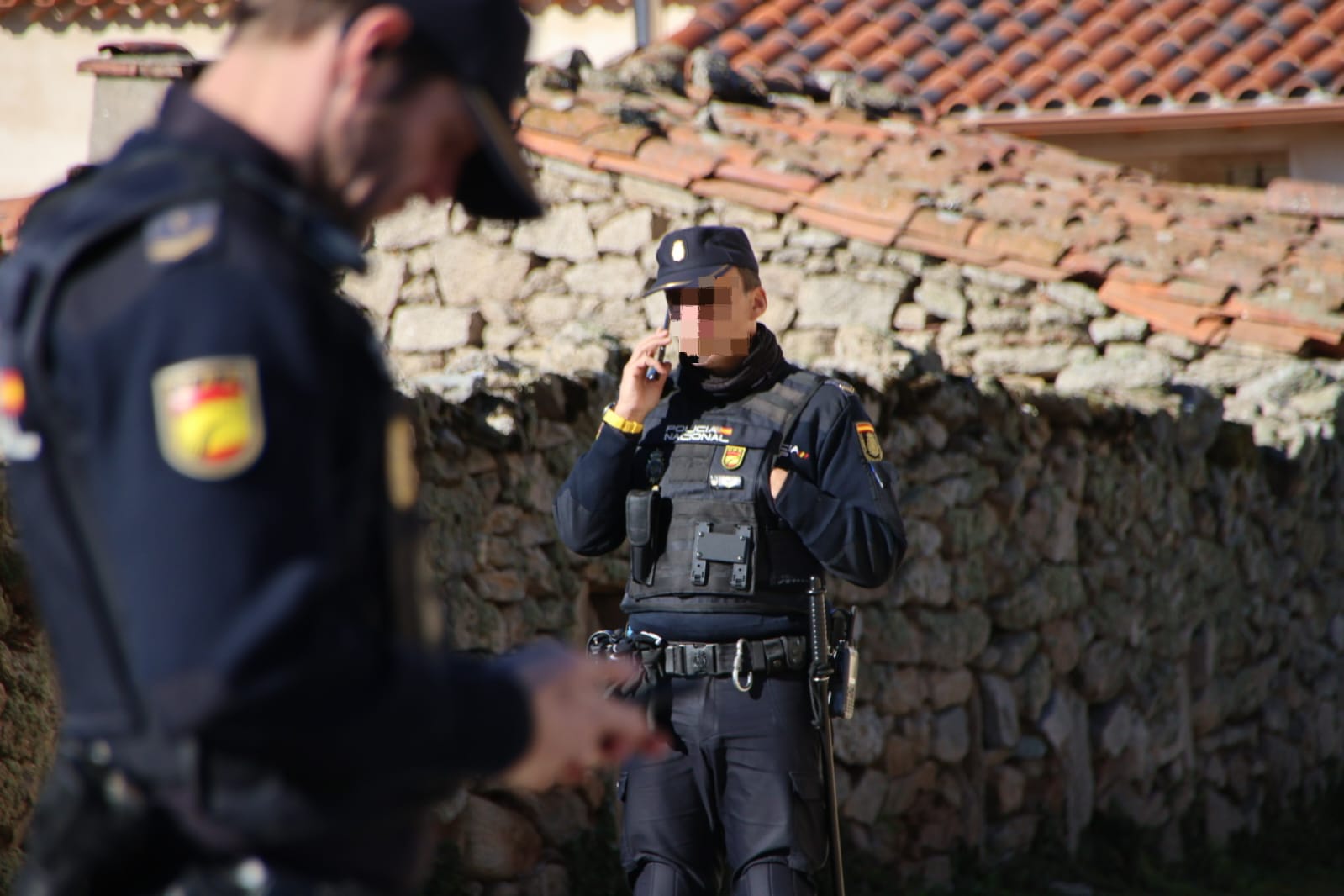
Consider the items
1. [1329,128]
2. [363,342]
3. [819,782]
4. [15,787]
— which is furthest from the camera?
[1329,128]

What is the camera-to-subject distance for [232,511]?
1.20m

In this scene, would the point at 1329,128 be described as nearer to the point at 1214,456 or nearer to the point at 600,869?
the point at 1214,456

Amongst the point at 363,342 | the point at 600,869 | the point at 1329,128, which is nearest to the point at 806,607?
the point at 600,869

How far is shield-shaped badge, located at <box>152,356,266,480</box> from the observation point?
1.19 meters

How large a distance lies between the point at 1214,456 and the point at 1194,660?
96 cm

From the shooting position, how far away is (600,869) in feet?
15.6

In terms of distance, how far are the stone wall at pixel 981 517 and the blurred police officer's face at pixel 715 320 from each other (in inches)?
40.5

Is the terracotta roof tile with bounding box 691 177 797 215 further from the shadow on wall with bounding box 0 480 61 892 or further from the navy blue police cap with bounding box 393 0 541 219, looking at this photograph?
the navy blue police cap with bounding box 393 0 541 219

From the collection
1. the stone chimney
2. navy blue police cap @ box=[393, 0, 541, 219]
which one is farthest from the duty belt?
the stone chimney

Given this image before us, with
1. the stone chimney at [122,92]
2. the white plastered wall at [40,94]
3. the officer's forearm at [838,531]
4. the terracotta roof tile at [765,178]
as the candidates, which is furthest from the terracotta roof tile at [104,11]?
the officer's forearm at [838,531]

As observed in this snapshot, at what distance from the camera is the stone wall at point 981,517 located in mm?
4695

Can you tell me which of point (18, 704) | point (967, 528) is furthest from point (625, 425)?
point (967, 528)

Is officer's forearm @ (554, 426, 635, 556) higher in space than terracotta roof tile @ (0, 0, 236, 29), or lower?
lower

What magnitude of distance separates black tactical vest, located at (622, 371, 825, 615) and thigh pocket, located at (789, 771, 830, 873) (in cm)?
39
